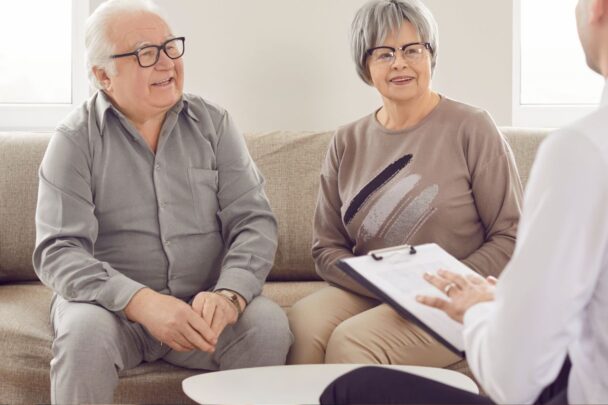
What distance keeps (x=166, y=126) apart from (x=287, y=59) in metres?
0.91

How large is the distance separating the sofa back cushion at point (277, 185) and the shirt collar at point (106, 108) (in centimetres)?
49

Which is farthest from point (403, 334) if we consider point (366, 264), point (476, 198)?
point (366, 264)

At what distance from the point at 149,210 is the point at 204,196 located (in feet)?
0.49

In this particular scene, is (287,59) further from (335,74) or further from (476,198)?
(476,198)

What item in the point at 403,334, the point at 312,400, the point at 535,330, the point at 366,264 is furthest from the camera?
the point at 403,334

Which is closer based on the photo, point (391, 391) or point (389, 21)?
point (391, 391)

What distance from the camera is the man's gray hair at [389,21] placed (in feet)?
7.96

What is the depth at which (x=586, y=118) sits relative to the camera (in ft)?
3.61

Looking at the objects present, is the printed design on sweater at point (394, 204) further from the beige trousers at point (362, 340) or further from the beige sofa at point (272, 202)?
the beige sofa at point (272, 202)

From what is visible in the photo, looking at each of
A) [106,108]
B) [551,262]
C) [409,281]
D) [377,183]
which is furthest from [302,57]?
[551,262]

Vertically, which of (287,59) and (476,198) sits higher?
(287,59)

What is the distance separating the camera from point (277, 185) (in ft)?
9.27

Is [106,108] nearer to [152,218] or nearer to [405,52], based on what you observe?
[152,218]

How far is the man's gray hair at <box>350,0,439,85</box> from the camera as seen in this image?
243 cm
